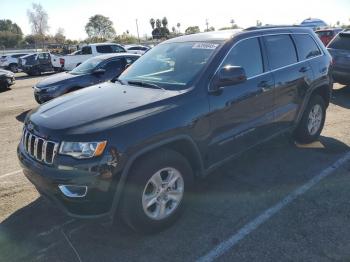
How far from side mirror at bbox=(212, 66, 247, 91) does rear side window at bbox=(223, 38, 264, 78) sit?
0.87 ft

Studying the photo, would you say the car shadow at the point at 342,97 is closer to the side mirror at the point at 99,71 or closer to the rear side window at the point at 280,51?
the rear side window at the point at 280,51

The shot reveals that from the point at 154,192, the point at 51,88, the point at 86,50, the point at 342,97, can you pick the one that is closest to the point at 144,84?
the point at 154,192

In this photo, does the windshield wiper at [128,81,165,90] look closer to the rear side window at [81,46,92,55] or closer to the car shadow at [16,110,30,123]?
the car shadow at [16,110,30,123]

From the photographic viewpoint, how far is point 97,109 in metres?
3.51

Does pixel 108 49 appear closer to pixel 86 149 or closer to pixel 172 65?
pixel 172 65

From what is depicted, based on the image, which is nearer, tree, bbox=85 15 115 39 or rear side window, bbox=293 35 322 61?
rear side window, bbox=293 35 322 61

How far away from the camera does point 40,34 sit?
272 ft

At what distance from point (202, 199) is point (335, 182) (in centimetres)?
169

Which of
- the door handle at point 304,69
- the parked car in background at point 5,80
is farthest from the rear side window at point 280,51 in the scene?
the parked car in background at point 5,80

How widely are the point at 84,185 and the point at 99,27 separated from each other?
9636 cm

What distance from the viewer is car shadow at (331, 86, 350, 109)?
8930mm

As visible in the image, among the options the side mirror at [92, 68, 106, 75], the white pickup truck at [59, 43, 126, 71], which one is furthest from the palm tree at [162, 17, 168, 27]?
the side mirror at [92, 68, 106, 75]

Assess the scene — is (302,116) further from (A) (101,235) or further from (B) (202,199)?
(A) (101,235)

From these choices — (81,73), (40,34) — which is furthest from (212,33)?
(40,34)
